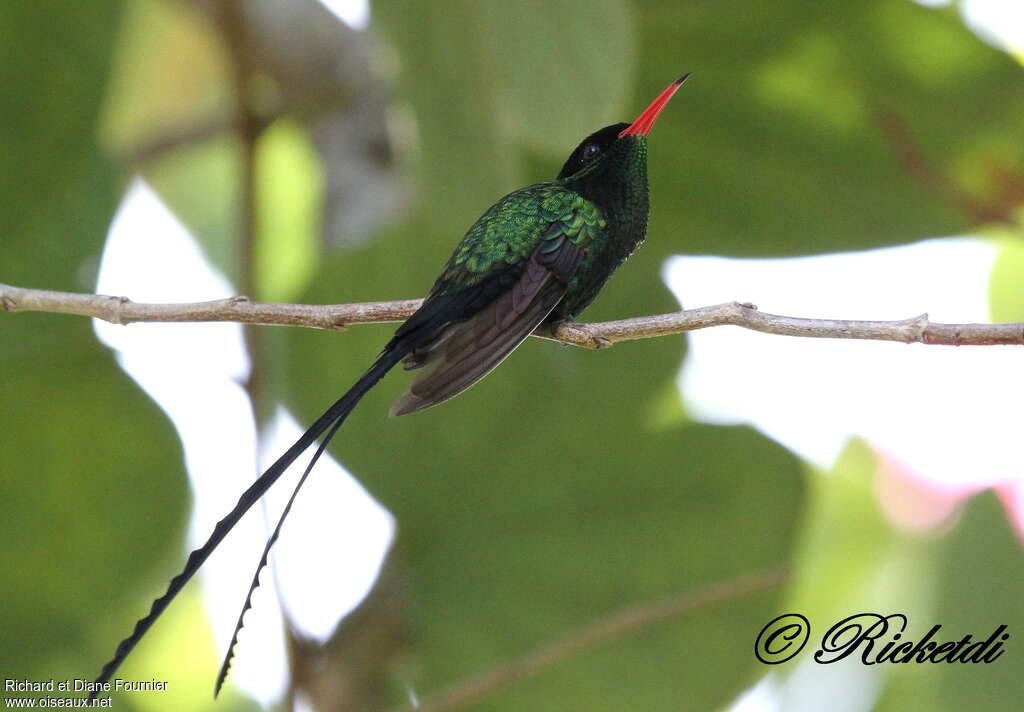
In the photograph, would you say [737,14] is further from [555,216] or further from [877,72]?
[555,216]

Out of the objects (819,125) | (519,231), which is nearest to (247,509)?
(519,231)

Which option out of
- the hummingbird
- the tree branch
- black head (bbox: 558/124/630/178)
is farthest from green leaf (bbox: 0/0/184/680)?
black head (bbox: 558/124/630/178)

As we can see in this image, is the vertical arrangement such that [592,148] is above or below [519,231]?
above

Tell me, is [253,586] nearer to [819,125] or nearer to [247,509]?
[247,509]

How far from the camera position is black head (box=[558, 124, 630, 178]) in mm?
2418

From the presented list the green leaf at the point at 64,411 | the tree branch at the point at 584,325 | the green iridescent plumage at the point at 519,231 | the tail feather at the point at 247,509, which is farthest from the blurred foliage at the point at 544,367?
the tail feather at the point at 247,509

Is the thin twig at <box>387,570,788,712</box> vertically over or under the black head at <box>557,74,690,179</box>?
under

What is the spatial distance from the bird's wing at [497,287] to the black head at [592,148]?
125 mm

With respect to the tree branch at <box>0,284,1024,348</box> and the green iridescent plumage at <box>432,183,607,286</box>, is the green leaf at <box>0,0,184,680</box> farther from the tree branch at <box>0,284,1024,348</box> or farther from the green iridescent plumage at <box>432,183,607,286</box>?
the green iridescent plumage at <box>432,183,607,286</box>

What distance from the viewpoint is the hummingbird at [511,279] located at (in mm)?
1806

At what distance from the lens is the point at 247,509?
Result: 5.41ft

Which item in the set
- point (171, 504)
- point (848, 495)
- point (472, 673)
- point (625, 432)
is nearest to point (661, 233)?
point (625, 432)

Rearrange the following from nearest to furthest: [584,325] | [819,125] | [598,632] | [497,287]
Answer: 1. [584,325]
2. [497,287]
3. [598,632]
4. [819,125]

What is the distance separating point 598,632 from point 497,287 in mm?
948
